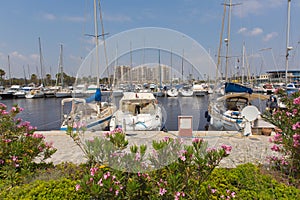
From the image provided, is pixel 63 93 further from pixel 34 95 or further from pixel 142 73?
pixel 142 73

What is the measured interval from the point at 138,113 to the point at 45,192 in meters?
1.62

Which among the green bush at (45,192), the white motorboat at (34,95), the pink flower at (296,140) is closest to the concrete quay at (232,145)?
the pink flower at (296,140)

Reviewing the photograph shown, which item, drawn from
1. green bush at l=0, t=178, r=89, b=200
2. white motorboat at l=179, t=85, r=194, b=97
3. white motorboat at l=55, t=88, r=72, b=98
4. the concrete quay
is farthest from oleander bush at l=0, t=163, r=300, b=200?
white motorboat at l=55, t=88, r=72, b=98

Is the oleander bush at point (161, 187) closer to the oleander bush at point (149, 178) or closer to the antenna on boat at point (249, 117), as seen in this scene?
the oleander bush at point (149, 178)

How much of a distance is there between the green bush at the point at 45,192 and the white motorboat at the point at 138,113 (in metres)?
0.97

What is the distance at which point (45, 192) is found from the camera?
8.67 feet

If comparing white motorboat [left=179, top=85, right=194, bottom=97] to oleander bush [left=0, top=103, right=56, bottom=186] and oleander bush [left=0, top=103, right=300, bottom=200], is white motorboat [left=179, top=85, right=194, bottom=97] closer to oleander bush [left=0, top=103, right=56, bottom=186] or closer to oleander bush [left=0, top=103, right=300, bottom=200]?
oleander bush [left=0, top=103, right=300, bottom=200]

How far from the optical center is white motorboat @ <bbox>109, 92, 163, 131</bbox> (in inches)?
113

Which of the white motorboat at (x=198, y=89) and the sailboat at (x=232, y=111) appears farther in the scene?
the sailboat at (x=232, y=111)

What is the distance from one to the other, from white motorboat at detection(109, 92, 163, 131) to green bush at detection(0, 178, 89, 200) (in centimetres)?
97

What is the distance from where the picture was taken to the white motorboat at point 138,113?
2.88 m

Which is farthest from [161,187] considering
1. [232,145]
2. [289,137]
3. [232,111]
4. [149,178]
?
[232,111]

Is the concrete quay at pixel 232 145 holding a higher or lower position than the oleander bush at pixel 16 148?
lower

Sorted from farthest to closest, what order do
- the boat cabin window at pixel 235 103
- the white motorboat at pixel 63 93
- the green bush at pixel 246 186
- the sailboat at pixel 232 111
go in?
1. the white motorboat at pixel 63 93
2. the boat cabin window at pixel 235 103
3. the sailboat at pixel 232 111
4. the green bush at pixel 246 186
